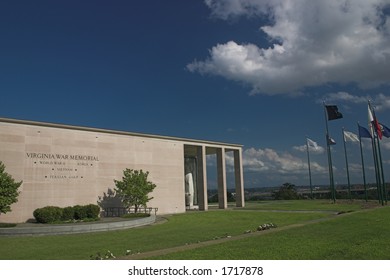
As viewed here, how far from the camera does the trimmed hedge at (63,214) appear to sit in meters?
24.5

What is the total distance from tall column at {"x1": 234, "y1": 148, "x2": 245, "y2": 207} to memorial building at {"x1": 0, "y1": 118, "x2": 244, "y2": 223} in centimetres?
→ 609

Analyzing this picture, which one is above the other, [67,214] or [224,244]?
[67,214]

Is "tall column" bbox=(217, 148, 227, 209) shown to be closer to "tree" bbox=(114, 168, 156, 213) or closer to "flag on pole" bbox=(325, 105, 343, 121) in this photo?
"flag on pole" bbox=(325, 105, 343, 121)

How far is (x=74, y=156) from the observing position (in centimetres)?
3020

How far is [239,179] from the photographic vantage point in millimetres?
46125

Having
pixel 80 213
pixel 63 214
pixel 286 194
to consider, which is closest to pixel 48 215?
pixel 63 214

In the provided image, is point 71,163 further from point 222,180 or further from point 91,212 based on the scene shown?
point 222,180

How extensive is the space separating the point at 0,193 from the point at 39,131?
7.78 meters

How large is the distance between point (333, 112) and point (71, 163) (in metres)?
29.0

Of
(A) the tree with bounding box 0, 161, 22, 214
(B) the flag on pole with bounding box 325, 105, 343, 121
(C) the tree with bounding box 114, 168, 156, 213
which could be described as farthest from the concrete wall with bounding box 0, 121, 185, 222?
(B) the flag on pole with bounding box 325, 105, 343, 121

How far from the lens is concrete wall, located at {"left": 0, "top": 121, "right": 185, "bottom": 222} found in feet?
88.2

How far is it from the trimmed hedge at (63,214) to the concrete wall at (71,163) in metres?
2.91

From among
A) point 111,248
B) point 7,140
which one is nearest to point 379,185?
point 111,248

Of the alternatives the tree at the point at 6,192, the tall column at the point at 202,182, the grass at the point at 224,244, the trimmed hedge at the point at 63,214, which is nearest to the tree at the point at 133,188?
the trimmed hedge at the point at 63,214
